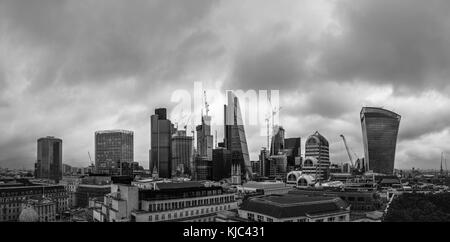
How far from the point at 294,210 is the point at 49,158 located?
64467 mm

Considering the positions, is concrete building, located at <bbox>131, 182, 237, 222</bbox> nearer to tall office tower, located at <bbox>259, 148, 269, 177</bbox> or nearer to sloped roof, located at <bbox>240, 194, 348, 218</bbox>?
sloped roof, located at <bbox>240, 194, 348, 218</bbox>

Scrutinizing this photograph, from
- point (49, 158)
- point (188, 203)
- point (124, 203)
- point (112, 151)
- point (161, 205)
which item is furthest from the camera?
point (112, 151)

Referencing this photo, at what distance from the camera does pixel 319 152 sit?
71062 mm

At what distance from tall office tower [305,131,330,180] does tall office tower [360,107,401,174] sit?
837cm

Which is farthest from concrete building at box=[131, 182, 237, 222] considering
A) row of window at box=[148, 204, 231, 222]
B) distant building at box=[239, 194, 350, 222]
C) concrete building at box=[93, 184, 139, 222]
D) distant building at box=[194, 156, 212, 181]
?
distant building at box=[194, 156, 212, 181]

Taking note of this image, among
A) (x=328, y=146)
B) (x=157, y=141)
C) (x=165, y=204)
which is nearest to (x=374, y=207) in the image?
(x=165, y=204)

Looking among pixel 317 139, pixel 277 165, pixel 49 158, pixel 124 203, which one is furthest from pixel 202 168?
pixel 124 203

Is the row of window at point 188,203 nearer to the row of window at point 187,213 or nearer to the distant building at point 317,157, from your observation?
the row of window at point 187,213

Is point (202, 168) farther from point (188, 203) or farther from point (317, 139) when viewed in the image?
point (188, 203)

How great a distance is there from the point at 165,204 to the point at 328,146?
6009cm
